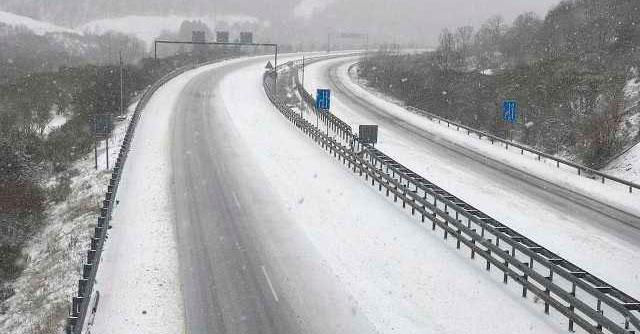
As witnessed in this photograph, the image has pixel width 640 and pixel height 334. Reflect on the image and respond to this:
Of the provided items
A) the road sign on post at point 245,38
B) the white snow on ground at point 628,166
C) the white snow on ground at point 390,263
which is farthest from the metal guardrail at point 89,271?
the road sign on post at point 245,38

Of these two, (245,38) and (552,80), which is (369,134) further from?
(245,38)

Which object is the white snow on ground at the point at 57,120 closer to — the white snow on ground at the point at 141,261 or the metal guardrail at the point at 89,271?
the white snow on ground at the point at 141,261

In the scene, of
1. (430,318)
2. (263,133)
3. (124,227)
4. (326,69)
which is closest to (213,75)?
(326,69)

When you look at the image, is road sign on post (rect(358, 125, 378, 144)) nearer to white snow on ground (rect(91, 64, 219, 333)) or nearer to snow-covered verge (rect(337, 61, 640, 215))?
snow-covered verge (rect(337, 61, 640, 215))

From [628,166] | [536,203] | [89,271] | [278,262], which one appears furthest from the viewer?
[628,166]

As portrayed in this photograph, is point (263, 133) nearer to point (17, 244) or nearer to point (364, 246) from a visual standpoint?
point (17, 244)

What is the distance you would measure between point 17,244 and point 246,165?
36.0ft

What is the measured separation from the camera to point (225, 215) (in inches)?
899

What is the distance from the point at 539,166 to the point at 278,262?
20721mm

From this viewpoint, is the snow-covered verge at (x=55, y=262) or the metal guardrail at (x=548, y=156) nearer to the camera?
the snow-covered verge at (x=55, y=262)

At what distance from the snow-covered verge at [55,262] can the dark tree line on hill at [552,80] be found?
28.2 metres

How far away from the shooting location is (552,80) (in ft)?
174

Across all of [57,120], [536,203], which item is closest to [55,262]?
Answer: [536,203]

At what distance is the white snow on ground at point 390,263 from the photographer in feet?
48.4
